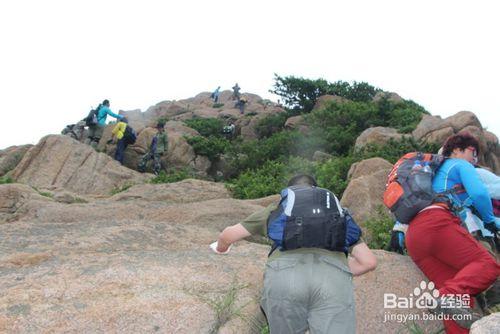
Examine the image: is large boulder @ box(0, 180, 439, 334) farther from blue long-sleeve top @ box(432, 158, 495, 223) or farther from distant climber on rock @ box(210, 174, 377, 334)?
blue long-sleeve top @ box(432, 158, 495, 223)

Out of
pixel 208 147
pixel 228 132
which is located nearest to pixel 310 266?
pixel 208 147

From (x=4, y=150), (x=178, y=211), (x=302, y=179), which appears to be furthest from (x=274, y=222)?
(x=4, y=150)

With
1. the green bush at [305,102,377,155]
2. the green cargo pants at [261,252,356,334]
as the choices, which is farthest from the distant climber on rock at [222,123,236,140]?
the green cargo pants at [261,252,356,334]

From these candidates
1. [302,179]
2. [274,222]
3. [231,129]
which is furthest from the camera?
[231,129]

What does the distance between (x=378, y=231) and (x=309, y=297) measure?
478 cm

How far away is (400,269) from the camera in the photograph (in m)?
5.82

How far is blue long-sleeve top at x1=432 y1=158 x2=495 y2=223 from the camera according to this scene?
5191mm

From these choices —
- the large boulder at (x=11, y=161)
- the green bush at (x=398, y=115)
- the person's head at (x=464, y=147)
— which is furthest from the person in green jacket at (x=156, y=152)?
the person's head at (x=464, y=147)

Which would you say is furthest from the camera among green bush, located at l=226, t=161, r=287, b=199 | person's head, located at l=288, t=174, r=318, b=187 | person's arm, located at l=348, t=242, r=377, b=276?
green bush, located at l=226, t=161, r=287, b=199

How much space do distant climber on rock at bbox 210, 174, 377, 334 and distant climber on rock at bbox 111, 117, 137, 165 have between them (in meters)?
19.1

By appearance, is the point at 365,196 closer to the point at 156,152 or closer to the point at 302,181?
the point at 302,181

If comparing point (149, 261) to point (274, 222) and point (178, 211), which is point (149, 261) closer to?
point (274, 222)

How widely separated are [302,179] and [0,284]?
9.28 ft

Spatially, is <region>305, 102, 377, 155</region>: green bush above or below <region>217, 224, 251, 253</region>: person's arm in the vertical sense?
below
